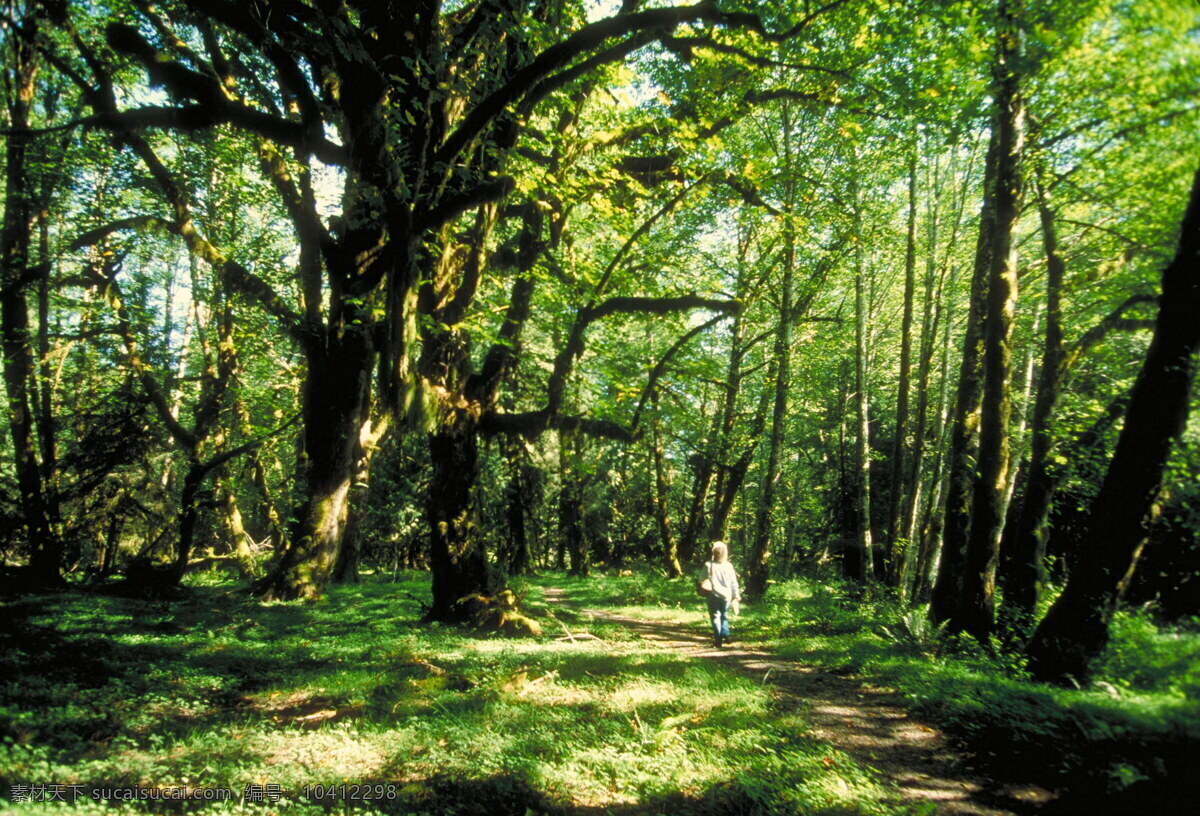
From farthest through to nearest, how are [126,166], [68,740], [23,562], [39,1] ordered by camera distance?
1. [23,562]
2. [126,166]
3. [39,1]
4. [68,740]

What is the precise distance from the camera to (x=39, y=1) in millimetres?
5469

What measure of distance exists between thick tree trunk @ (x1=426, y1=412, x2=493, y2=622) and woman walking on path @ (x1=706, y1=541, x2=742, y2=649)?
3808 millimetres

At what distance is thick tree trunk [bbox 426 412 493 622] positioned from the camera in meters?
8.95

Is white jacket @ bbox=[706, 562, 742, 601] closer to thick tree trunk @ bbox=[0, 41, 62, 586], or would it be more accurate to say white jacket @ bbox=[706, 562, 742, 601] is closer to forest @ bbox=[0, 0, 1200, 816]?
forest @ bbox=[0, 0, 1200, 816]

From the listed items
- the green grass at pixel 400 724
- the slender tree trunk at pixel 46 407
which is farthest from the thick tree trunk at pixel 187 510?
the green grass at pixel 400 724

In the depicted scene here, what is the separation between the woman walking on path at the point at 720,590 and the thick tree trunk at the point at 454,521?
3808mm

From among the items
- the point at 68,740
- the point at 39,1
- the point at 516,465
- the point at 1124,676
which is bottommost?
the point at 68,740

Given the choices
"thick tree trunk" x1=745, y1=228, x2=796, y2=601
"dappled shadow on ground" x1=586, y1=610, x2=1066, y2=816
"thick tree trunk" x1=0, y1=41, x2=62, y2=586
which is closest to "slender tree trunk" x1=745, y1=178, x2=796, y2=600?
"thick tree trunk" x1=745, y1=228, x2=796, y2=601

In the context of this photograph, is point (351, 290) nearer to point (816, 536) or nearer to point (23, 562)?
point (23, 562)

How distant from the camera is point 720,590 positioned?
871 cm

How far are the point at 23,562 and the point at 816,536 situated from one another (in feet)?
79.9

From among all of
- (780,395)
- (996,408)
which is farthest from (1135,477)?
(780,395)

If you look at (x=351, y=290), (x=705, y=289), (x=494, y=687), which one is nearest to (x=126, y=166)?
(x=351, y=290)

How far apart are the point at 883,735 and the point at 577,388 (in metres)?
7.05
